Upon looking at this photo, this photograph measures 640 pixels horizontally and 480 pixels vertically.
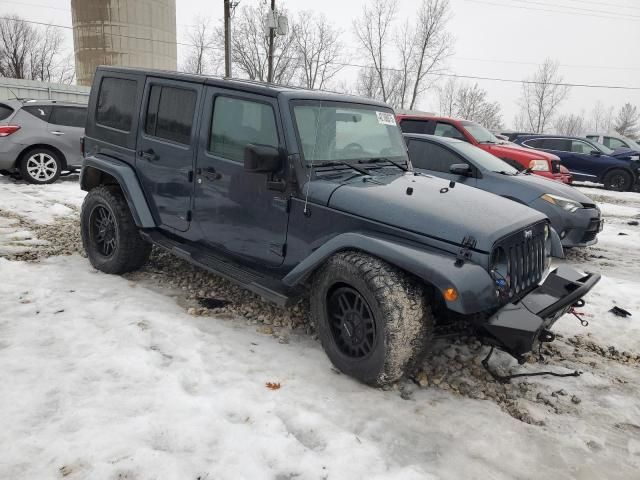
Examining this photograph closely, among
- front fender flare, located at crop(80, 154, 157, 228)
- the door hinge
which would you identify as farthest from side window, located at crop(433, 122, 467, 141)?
the door hinge

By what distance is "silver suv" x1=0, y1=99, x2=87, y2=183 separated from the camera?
896 centimetres

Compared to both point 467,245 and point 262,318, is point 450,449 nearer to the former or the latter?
point 467,245

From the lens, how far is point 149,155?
14.4 feet

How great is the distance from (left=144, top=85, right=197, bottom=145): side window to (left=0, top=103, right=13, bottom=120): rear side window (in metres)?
6.48

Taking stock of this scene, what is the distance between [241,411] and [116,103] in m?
3.54

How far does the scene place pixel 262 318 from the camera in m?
4.04

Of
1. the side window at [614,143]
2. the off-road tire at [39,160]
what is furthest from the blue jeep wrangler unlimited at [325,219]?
the side window at [614,143]

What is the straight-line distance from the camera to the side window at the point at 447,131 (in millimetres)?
8977

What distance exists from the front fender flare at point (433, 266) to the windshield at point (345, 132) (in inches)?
30.9

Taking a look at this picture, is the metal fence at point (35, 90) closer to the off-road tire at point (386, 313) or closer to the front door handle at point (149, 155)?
the front door handle at point (149, 155)

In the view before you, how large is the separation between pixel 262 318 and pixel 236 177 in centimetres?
123

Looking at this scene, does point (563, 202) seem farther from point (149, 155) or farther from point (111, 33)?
point (111, 33)

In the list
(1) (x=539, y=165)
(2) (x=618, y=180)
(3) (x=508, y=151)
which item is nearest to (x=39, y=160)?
(3) (x=508, y=151)

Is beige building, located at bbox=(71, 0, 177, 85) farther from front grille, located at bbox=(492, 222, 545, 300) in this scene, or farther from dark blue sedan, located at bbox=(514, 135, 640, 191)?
front grille, located at bbox=(492, 222, 545, 300)
